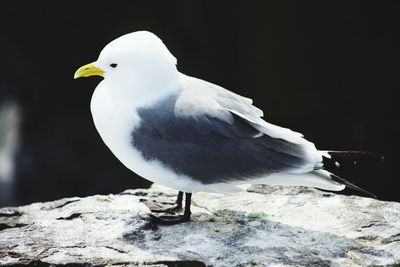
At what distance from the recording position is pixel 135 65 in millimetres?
3051

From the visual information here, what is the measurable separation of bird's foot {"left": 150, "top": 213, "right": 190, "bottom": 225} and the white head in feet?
2.02

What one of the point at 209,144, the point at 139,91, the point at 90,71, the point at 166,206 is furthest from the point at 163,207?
the point at 90,71

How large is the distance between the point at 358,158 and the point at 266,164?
46cm

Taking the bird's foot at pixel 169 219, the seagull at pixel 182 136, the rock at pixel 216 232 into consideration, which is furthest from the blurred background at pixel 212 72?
the seagull at pixel 182 136

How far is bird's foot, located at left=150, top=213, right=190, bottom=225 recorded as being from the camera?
3207 millimetres

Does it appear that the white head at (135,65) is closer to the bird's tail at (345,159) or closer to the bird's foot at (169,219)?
the bird's foot at (169,219)

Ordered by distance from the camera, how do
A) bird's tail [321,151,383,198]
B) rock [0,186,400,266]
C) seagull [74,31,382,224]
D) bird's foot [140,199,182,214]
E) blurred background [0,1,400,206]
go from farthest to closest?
blurred background [0,1,400,206] → bird's foot [140,199,182,214] → bird's tail [321,151,383,198] → seagull [74,31,382,224] → rock [0,186,400,266]

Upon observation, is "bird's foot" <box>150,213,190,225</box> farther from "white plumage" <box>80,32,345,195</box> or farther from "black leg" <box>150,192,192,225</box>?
"white plumage" <box>80,32,345,195</box>

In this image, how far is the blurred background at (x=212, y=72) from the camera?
6551 mm

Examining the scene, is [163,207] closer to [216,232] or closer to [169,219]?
[169,219]

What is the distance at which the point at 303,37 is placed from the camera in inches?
270

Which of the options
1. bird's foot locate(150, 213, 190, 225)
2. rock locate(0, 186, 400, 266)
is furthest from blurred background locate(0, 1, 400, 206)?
bird's foot locate(150, 213, 190, 225)

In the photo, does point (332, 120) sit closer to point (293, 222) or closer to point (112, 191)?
point (112, 191)

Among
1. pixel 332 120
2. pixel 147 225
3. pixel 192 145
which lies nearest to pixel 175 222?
pixel 147 225
